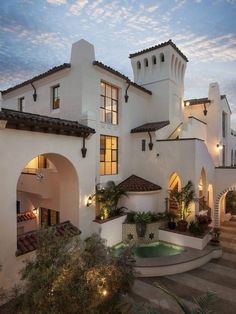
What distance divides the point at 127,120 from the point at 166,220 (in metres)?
7.27

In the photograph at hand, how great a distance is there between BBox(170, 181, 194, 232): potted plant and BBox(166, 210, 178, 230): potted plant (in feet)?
1.34

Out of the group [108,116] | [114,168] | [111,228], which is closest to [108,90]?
[108,116]

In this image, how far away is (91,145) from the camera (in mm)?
11234

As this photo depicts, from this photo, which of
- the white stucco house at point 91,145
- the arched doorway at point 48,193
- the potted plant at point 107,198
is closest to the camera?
the white stucco house at point 91,145

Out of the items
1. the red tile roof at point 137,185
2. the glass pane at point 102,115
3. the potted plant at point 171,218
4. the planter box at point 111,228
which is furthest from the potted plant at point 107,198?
the glass pane at point 102,115

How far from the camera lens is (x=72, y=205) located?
10852 mm

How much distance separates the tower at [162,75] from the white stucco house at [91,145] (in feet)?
0.25

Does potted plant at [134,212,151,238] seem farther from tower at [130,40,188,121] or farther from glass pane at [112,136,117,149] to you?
tower at [130,40,188,121]

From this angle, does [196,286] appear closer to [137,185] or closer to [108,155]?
[137,185]

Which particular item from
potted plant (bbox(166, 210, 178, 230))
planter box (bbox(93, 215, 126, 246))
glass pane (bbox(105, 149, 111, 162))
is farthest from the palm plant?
glass pane (bbox(105, 149, 111, 162))

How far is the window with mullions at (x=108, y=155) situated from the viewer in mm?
13211

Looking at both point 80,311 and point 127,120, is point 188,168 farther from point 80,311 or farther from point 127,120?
point 80,311

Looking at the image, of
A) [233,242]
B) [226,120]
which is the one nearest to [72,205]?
[233,242]

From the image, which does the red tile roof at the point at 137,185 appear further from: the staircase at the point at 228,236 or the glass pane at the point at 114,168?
the staircase at the point at 228,236
